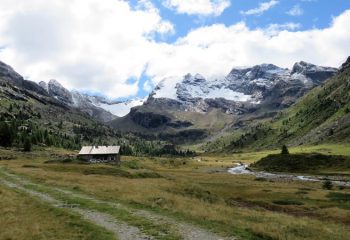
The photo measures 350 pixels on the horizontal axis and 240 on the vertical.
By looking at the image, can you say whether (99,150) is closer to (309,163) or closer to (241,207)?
(309,163)

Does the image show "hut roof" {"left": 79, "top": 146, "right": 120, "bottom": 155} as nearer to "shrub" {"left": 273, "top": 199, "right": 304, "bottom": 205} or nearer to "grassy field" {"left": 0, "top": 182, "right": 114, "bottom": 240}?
"shrub" {"left": 273, "top": 199, "right": 304, "bottom": 205}

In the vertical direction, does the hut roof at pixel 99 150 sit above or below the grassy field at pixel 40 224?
above

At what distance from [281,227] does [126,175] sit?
223 feet

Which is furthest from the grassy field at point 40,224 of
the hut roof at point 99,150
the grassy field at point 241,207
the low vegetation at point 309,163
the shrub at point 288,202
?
the low vegetation at point 309,163

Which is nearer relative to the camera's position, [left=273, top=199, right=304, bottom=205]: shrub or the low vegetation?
[left=273, top=199, right=304, bottom=205]: shrub

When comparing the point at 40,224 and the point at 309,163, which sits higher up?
the point at 309,163

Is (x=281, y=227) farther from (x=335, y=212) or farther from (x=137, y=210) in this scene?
(x=335, y=212)

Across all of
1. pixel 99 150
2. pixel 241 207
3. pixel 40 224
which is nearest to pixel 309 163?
pixel 99 150

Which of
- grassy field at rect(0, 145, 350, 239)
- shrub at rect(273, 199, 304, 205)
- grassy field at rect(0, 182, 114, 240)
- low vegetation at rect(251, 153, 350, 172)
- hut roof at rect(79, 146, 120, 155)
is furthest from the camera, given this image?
hut roof at rect(79, 146, 120, 155)

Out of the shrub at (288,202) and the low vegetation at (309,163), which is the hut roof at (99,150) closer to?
the low vegetation at (309,163)

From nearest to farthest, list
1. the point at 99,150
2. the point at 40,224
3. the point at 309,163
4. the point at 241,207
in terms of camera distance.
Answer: the point at 40,224 → the point at 241,207 → the point at 309,163 → the point at 99,150

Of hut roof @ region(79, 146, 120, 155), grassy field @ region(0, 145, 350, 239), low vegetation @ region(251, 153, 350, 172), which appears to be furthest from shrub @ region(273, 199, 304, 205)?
hut roof @ region(79, 146, 120, 155)

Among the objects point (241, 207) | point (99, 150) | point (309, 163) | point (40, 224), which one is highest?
point (99, 150)

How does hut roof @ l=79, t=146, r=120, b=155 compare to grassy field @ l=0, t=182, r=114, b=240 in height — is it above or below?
above
